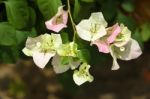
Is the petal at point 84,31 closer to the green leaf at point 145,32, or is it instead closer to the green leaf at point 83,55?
the green leaf at point 83,55

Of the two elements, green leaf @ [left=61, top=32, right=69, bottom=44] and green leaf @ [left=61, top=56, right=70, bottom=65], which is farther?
green leaf @ [left=61, top=32, right=69, bottom=44]

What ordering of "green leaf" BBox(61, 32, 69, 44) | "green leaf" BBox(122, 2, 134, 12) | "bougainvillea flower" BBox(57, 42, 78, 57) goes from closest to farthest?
"bougainvillea flower" BBox(57, 42, 78, 57)
"green leaf" BBox(61, 32, 69, 44)
"green leaf" BBox(122, 2, 134, 12)

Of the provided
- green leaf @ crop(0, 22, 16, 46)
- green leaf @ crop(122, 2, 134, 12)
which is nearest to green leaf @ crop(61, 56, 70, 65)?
green leaf @ crop(0, 22, 16, 46)

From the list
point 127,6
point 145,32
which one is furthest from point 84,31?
point 145,32

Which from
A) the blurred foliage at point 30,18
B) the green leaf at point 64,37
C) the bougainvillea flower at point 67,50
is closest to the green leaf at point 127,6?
the blurred foliage at point 30,18

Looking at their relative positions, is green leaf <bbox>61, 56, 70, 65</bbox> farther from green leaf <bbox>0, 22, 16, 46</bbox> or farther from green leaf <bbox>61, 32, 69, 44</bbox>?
green leaf <bbox>0, 22, 16, 46</bbox>

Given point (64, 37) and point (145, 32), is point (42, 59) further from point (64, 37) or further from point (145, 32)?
point (145, 32)

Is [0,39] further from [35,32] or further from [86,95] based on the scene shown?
[86,95]
